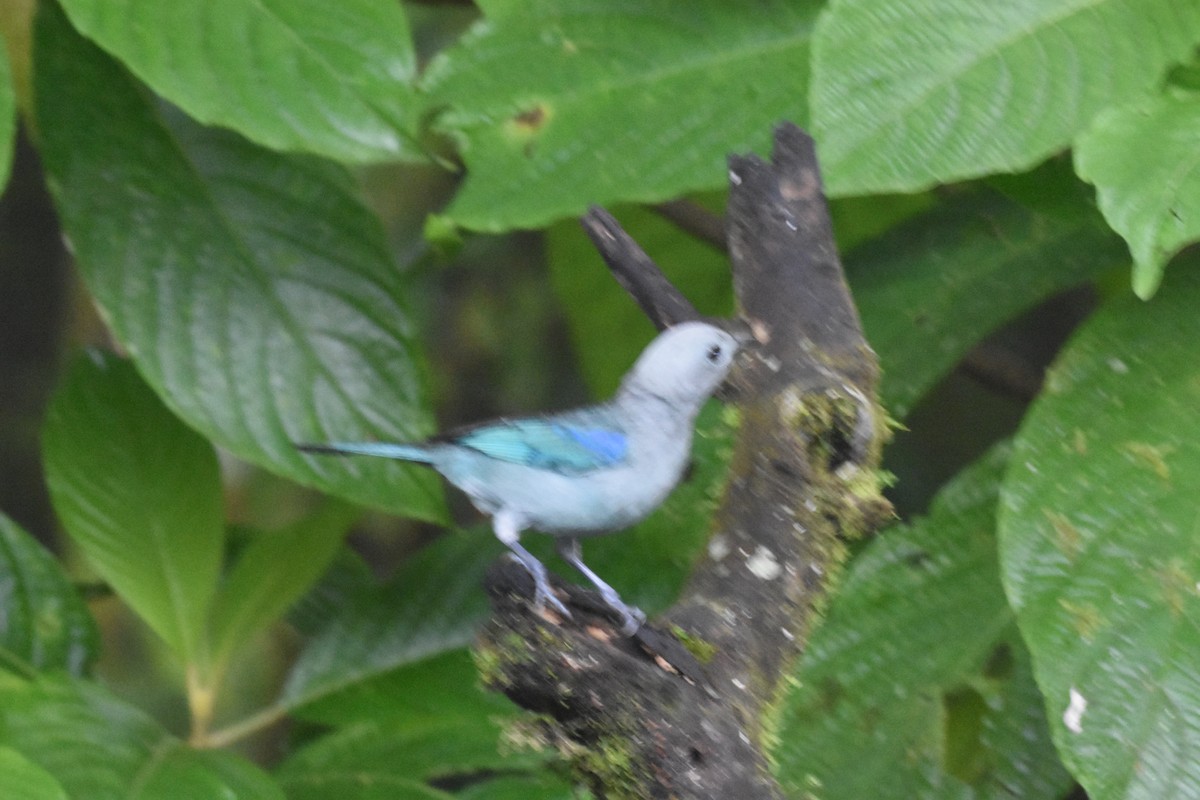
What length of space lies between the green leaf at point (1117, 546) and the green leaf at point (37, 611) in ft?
3.93

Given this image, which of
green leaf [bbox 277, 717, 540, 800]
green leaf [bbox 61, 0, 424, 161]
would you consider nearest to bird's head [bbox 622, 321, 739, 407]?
green leaf [bbox 61, 0, 424, 161]

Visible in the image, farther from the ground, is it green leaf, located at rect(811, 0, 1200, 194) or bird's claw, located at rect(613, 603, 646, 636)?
green leaf, located at rect(811, 0, 1200, 194)

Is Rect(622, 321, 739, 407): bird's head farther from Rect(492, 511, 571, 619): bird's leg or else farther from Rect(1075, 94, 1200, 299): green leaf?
Rect(1075, 94, 1200, 299): green leaf

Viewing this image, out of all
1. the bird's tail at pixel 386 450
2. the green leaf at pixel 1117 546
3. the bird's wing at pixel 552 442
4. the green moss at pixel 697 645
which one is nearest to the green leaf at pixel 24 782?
the bird's tail at pixel 386 450

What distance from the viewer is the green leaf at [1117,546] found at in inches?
41.1

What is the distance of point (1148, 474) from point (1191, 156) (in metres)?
0.31

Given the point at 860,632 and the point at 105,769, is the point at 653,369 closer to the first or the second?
the point at 860,632

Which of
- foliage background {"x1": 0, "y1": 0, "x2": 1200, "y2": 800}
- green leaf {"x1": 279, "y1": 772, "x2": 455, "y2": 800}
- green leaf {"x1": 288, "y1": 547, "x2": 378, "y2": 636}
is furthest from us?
green leaf {"x1": 288, "y1": 547, "x2": 378, "y2": 636}

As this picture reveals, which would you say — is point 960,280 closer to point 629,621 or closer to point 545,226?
point 545,226

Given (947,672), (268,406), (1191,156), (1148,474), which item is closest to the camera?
(1191,156)

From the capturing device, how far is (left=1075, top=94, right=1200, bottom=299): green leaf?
1013 mm

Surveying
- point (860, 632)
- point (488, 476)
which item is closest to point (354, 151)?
point (488, 476)

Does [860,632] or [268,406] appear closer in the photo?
[860,632]

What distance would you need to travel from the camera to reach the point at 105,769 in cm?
134
